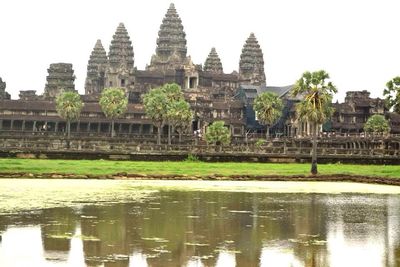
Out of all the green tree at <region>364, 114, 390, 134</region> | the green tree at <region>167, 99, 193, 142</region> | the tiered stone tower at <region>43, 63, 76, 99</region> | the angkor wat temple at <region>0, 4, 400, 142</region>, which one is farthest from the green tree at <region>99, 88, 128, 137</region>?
the tiered stone tower at <region>43, 63, 76, 99</region>

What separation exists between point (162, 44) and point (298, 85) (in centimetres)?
11263

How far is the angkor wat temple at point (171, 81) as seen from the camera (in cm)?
12281

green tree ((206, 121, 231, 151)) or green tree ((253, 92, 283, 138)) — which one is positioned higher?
green tree ((253, 92, 283, 138))

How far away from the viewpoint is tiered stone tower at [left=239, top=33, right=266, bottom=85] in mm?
169000

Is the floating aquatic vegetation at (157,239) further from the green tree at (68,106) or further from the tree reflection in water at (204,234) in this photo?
the green tree at (68,106)

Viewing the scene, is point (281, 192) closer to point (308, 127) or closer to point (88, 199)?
point (88, 199)

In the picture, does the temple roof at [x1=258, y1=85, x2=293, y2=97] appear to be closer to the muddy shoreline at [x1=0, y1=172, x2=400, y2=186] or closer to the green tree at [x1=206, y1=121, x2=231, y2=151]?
the green tree at [x1=206, y1=121, x2=231, y2=151]

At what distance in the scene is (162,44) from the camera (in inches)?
6575

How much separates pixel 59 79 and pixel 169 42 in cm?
2537

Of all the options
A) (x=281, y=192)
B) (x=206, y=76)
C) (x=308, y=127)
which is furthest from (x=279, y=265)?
(x=206, y=76)

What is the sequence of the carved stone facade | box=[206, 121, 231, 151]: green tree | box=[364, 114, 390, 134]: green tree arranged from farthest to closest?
1. the carved stone facade
2. box=[364, 114, 390, 134]: green tree
3. box=[206, 121, 231, 151]: green tree

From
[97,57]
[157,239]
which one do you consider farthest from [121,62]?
[157,239]

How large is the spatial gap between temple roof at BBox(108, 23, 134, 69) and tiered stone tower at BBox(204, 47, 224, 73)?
20.2 meters

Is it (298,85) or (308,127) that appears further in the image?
(308,127)
